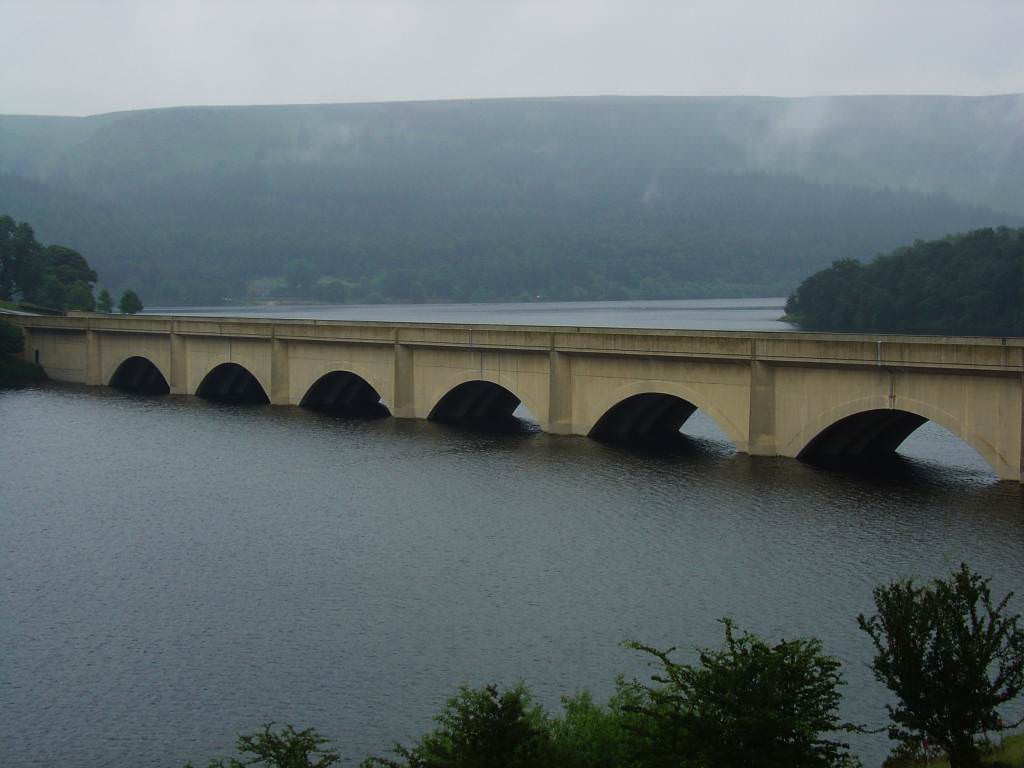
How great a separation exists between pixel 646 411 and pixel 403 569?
2426cm

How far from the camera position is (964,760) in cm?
2064

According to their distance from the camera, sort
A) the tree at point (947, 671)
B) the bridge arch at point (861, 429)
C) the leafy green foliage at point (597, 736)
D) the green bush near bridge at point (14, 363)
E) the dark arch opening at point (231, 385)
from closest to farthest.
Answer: the tree at point (947, 671) < the leafy green foliage at point (597, 736) < the bridge arch at point (861, 429) < the dark arch opening at point (231, 385) < the green bush near bridge at point (14, 363)

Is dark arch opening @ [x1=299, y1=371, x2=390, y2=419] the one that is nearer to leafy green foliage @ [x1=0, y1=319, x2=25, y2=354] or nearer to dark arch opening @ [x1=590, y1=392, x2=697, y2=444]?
dark arch opening @ [x1=590, y1=392, x2=697, y2=444]

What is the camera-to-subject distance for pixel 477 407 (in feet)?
226

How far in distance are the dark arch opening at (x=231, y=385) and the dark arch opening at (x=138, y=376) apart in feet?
24.0

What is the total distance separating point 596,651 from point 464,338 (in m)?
34.4

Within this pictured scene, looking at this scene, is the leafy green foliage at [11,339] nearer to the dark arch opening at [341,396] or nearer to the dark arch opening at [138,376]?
the dark arch opening at [138,376]

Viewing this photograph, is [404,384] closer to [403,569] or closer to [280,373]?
[280,373]

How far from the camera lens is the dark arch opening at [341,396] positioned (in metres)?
74.6

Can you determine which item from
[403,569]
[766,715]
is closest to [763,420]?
[403,569]

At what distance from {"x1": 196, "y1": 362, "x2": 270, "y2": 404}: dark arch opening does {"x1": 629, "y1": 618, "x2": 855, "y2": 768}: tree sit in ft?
210

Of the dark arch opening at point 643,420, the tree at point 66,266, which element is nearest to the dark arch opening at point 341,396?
the dark arch opening at point 643,420

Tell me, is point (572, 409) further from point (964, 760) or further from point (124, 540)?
point (964, 760)

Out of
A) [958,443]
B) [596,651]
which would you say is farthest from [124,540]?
[958,443]
